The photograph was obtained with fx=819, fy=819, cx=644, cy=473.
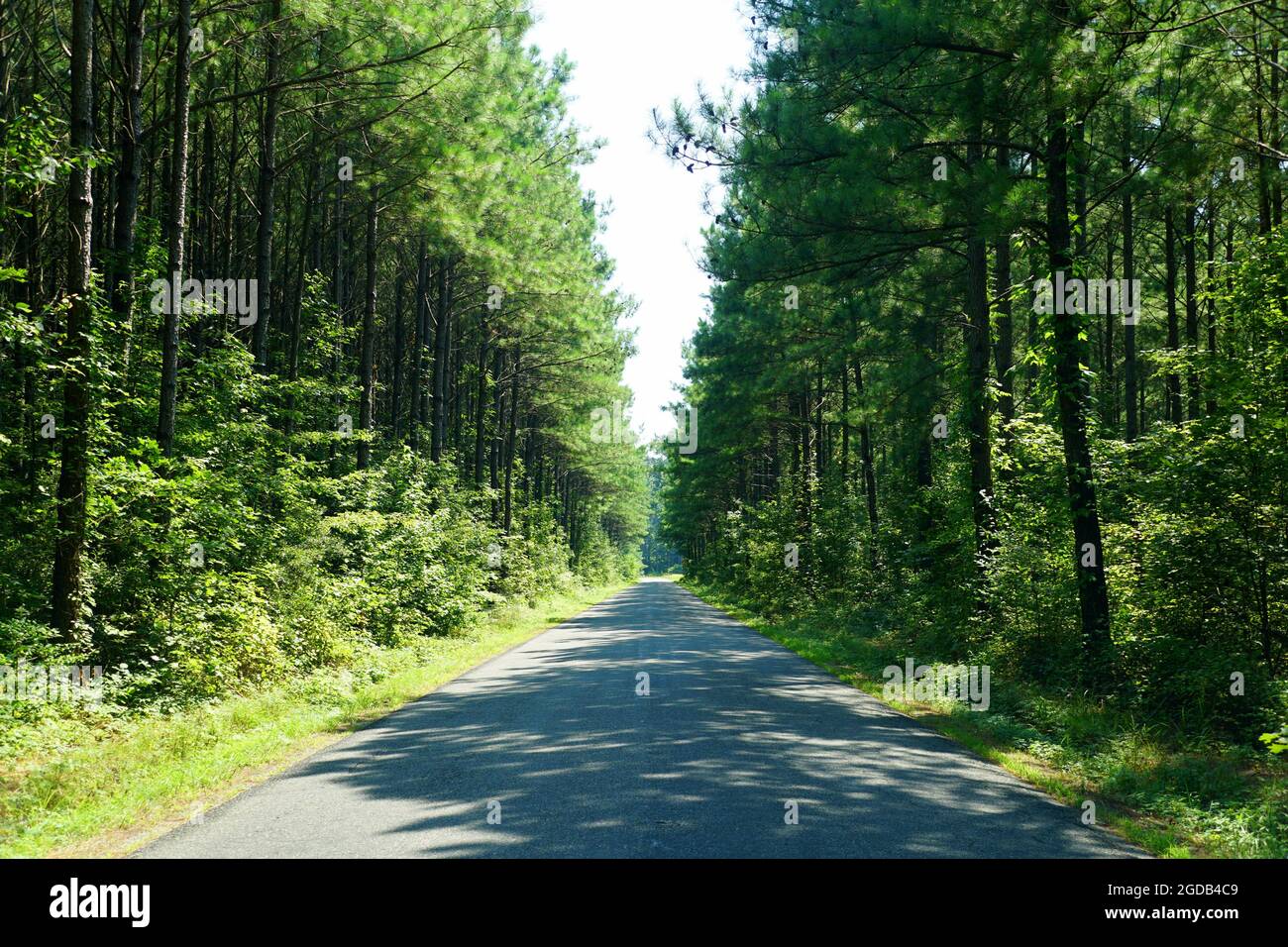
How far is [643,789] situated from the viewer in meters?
6.62

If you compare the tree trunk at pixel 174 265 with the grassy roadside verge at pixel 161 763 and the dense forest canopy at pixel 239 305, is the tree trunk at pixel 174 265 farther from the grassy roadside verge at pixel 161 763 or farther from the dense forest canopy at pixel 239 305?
the grassy roadside verge at pixel 161 763

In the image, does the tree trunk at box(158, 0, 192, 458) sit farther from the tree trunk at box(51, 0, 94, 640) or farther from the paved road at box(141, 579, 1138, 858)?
the paved road at box(141, 579, 1138, 858)

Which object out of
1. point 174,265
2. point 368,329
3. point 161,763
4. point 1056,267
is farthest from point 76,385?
point 1056,267

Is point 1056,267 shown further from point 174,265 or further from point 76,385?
point 76,385

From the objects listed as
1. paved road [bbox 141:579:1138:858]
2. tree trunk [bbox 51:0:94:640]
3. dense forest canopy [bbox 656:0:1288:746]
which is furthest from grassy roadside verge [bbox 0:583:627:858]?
dense forest canopy [bbox 656:0:1288:746]

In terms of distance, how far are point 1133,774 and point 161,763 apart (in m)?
8.86

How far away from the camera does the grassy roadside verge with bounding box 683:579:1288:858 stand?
5.89 m

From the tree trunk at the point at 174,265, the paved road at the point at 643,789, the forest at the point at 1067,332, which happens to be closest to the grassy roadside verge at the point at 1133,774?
the forest at the point at 1067,332

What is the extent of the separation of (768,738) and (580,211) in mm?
29049

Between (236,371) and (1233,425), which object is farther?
(236,371)

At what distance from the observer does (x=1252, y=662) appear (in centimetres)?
898
